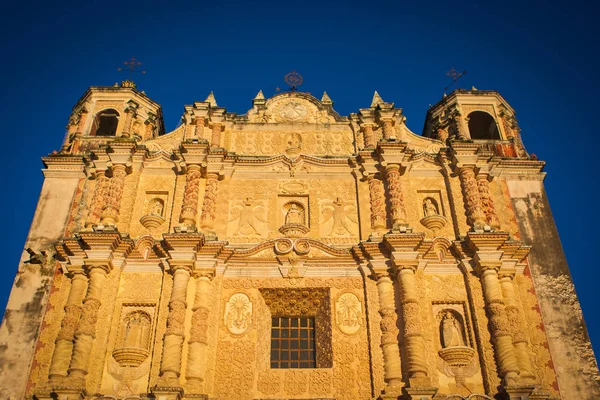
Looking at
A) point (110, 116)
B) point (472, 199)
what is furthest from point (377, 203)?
point (110, 116)

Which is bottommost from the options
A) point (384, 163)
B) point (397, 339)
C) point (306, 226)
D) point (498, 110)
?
point (397, 339)

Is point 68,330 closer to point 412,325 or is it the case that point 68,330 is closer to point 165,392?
point 165,392

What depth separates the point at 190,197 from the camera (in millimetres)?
15367

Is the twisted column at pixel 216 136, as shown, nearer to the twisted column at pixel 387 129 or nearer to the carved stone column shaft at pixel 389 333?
the twisted column at pixel 387 129

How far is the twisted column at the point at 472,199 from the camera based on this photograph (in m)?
15.1

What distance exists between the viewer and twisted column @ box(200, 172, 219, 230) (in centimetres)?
1507

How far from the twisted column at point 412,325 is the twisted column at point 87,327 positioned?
23.1 feet

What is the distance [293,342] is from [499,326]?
15.7 feet

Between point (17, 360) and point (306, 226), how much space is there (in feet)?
24.8

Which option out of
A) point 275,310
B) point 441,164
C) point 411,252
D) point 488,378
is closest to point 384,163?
point 441,164

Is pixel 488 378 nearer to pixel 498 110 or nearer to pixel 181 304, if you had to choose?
pixel 181 304

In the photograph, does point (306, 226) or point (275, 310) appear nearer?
point (275, 310)

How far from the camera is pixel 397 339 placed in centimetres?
1318

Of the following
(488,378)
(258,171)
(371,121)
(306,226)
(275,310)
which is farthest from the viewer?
(371,121)
